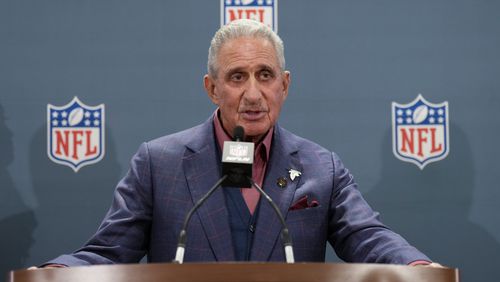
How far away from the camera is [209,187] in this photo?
89.2 inches

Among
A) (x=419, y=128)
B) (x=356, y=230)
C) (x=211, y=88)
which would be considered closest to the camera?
(x=356, y=230)

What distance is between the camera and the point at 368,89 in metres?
3.12

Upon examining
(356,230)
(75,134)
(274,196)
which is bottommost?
(356,230)

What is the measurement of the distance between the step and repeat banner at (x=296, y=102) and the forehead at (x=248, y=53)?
846 mm

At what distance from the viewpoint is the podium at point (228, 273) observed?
4.35 ft

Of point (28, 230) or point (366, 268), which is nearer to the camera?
point (366, 268)

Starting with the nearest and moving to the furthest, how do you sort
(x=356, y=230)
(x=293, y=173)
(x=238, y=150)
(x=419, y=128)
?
1. (x=238, y=150)
2. (x=356, y=230)
3. (x=293, y=173)
4. (x=419, y=128)

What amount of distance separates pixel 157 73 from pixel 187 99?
6.9 inches

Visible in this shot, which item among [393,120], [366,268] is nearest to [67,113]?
[393,120]

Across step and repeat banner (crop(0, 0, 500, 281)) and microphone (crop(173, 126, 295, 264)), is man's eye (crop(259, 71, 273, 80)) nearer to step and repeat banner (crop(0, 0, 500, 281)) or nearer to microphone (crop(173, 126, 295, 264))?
microphone (crop(173, 126, 295, 264))

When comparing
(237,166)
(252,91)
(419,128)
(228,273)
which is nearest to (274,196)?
(252,91)

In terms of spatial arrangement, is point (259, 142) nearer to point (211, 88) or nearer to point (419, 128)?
point (211, 88)

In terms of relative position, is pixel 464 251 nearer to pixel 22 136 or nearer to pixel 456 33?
pixel 456 33

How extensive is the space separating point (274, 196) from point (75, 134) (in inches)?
48.7
